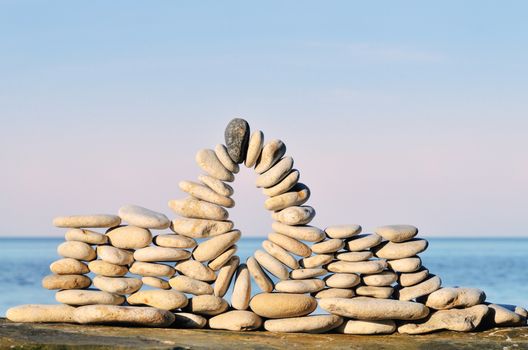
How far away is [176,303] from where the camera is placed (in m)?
8.70

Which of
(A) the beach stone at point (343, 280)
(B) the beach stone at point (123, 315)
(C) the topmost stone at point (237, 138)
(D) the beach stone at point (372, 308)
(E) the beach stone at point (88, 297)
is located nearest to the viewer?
(B) the beach stone at point (123, 315)

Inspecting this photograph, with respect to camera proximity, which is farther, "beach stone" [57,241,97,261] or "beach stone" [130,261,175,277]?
"beach stone" [57,241,97,261]

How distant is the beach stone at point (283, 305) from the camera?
343 inches

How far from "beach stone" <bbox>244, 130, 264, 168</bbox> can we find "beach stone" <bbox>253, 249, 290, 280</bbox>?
1.00 meters

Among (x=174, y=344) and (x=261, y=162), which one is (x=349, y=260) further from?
(x=174, y=344)

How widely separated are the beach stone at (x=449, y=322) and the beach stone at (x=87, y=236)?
10.7ft

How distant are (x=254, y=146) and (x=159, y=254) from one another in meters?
1.51

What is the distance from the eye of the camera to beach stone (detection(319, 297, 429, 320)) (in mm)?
8648

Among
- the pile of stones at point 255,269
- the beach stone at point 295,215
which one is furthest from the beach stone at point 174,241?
the beach stone at point 295,215

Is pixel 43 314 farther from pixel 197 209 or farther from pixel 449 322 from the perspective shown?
pixel 449 322

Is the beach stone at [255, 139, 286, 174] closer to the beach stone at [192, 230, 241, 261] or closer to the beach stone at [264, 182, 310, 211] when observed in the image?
the beach stone at [264, 182, 310, 211]

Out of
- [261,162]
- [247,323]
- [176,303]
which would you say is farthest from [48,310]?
[261,162]

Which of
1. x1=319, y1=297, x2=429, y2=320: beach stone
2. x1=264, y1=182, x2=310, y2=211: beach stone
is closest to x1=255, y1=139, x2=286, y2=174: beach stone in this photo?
x1=264, y1=182, x2=310, y2=211: beach stone

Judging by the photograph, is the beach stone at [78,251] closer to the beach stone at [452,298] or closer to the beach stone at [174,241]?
the beach stone at [174,241]
